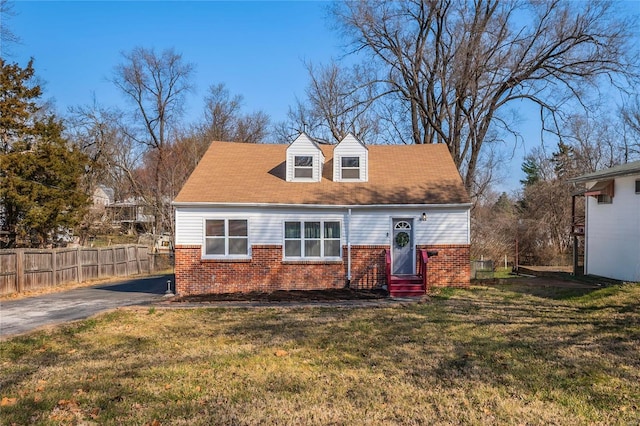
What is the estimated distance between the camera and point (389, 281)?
520 inches

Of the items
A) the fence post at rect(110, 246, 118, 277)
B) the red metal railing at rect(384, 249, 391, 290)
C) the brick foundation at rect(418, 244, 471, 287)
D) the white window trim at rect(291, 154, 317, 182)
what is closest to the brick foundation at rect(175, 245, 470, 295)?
the brick foundation at rect(418, 244, 471, 287)

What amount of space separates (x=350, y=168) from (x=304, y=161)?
67.1 inches

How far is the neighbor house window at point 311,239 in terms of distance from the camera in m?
14.2

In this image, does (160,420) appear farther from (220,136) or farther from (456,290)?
(220,136)

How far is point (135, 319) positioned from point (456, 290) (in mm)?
9456

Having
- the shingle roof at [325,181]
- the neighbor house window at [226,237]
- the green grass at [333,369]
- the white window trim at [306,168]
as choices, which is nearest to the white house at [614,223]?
the shingle roof at [325,181]

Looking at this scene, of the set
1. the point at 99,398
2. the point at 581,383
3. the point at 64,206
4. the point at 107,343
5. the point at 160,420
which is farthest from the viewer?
the point at 64,206

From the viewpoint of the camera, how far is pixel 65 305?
1256cm

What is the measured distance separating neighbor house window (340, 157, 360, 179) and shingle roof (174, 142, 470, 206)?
0.41 m

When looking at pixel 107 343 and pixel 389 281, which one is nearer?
pixel 107 343

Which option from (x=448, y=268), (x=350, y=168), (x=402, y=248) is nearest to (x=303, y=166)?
(x=350, y=168)

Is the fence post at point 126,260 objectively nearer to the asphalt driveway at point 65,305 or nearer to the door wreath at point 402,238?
the asphalt driveway at point 65,305

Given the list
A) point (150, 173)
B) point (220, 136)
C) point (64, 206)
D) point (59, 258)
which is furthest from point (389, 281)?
point (150, 173)

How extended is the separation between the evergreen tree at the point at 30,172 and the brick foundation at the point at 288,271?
9.70m
